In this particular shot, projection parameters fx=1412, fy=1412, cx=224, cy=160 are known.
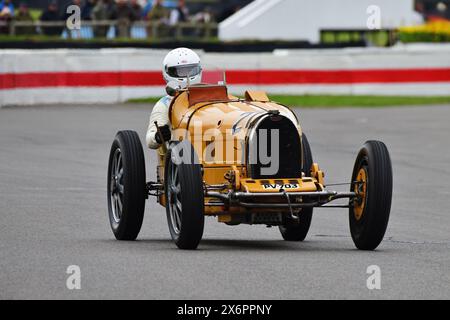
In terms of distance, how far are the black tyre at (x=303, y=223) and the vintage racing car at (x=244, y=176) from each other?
0.01 m

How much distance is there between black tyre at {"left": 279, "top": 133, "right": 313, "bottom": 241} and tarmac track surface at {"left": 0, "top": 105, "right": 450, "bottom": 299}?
0.37 ft

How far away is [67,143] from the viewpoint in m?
20.1

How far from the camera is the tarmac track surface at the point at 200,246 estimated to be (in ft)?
26.7

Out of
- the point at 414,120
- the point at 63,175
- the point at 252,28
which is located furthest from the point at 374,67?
the point at 63,175

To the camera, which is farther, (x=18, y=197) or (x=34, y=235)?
(x=18, y=197)

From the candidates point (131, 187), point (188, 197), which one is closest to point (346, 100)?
point (131, 187)

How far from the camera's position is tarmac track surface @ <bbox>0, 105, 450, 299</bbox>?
812cm

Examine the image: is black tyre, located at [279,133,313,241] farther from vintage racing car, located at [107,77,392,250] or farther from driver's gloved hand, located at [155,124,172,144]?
→ driver's gloved hand, located at [155,124,172,144]

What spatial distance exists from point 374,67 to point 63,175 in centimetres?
1381

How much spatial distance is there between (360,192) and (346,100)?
17.8 metres

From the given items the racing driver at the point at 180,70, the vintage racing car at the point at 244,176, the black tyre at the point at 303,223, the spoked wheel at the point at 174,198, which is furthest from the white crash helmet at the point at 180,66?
the spoked wheel at the point at 174,198

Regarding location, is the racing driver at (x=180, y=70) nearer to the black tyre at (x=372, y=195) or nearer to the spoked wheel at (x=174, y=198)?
the spoked wheel at (x=174, y=198)

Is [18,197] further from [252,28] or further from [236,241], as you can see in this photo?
[252,28]

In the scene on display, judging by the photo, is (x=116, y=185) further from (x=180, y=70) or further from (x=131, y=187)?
(x=180, y=70)
